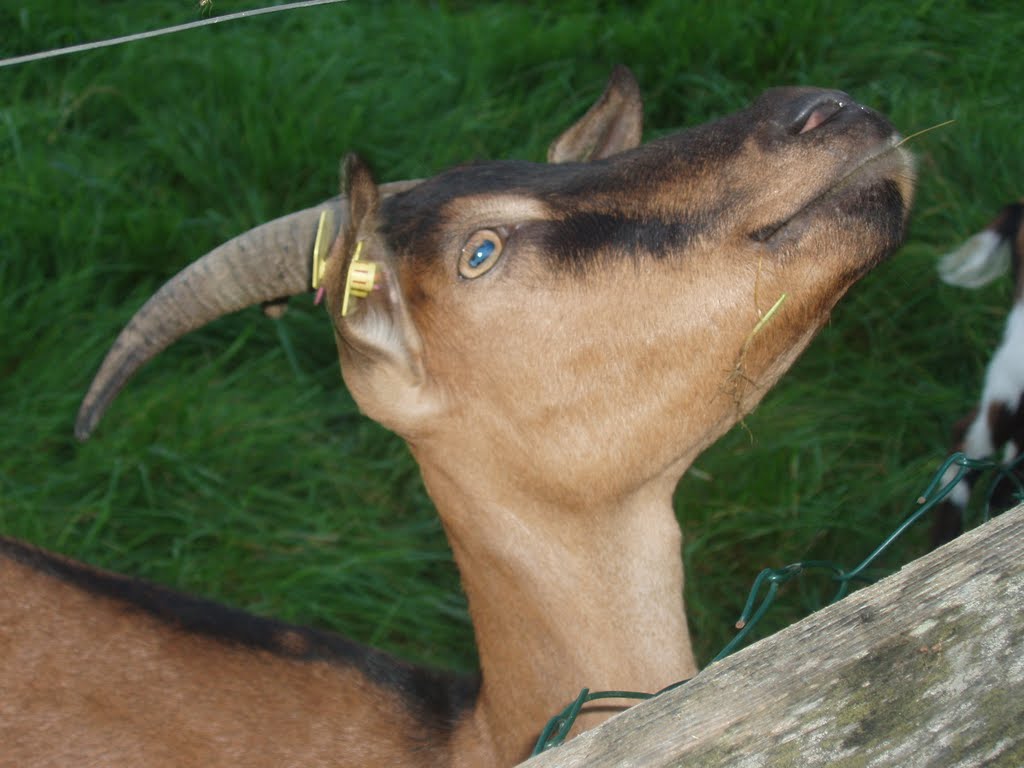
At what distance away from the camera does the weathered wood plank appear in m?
1.14

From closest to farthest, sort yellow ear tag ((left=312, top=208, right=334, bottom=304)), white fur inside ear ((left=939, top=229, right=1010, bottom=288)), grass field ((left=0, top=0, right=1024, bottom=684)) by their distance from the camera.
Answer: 1. yellow ear tag ((left=312, top=208, right=334, bottom=304))
2. white fur inside ear ((left=939, top=229, right=1010, bottom=288))
3. grass field ((left=0, top=0, right=1024, bottom=684))

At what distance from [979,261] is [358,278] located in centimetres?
216

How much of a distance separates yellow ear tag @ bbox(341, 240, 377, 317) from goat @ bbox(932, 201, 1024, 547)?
175 centimetres

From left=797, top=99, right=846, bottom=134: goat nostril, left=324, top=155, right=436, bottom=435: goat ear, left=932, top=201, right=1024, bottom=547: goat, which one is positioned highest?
left=797, top=99, right=846, bottom=134: goat nostril

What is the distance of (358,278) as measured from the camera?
6.58ft

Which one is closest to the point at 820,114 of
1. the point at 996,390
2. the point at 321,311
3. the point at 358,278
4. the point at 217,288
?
the point at 358,278

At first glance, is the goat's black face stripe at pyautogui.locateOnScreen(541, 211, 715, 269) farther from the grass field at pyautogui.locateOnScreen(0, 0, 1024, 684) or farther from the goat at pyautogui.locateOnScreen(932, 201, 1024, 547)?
the grass field at pyautogui.locateOnScreen(0, 0, 1024, 684)

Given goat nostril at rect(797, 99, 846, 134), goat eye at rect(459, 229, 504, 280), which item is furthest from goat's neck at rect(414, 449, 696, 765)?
goat nostril at rect(797, 99, 846, 134)

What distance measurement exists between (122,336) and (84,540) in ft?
5.56

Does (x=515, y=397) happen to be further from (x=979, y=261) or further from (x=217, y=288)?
(x=979, y=261)

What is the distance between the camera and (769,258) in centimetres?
202

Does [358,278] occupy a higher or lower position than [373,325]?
higher

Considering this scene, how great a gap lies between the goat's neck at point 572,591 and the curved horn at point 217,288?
47 cm

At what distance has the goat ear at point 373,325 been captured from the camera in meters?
1.98
